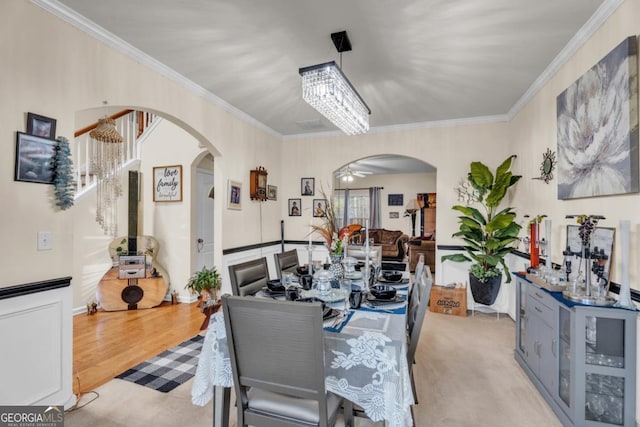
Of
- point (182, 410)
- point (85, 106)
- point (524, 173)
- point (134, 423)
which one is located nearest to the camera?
point (134, 423)

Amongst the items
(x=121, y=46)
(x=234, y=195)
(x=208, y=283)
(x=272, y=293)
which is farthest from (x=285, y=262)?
(x=121, y=46)

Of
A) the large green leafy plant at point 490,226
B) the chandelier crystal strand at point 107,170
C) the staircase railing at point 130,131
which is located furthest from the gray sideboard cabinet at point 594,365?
the staircase railing at point 130,131

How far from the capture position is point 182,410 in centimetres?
209

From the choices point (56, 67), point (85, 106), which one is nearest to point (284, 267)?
point (85, 106)

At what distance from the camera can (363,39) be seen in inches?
94.7

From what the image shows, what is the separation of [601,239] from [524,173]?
171 cm

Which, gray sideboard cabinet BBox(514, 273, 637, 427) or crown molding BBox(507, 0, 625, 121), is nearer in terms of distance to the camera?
gray sideboard cabinet BBox(514, 273, 637, 427)

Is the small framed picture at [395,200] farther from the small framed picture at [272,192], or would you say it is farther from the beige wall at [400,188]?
the small framed picture at [272,192]

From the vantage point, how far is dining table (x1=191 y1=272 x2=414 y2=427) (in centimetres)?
132

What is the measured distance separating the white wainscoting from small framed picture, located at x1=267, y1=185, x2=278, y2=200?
3.02 meters

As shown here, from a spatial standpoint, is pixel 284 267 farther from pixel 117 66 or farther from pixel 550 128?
pixel 550 128

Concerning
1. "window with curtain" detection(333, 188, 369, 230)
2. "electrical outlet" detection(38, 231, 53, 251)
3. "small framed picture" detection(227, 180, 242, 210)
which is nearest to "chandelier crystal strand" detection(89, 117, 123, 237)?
"small framed picture" detection(227, 180, 242, 210)

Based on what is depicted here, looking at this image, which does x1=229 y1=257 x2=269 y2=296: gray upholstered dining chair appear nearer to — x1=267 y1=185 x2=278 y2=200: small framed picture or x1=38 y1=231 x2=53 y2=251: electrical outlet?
x1=38 y1=231 x2=53 y2=251: electrical outlet

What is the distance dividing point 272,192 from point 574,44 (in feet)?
12.8
